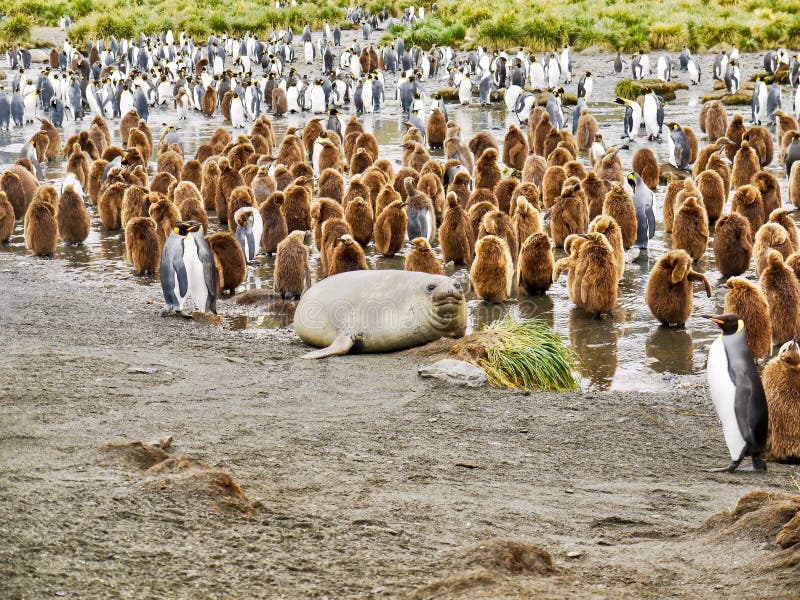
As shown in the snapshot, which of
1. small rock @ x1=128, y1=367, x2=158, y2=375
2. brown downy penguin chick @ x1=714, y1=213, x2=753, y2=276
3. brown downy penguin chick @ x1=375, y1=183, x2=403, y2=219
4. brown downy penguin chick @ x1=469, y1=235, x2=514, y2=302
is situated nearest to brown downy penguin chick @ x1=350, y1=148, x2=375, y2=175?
brown downy penguin chick @ x1=375, y1=183, x2=403, y2=219

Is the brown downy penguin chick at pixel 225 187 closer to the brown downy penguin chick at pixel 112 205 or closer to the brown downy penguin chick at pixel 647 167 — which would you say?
the brown downy penguin chick at pixel 112 205

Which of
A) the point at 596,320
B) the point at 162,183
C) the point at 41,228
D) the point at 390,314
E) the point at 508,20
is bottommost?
the point at 596,320

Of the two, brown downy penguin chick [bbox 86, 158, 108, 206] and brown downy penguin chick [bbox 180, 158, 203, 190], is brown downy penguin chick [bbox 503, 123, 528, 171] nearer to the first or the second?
brown downy penguin chick [bbox 180, 158, 203, 190]

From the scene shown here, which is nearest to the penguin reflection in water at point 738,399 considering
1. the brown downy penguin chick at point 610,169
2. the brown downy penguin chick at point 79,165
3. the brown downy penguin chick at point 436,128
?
the brown downy penguin chick at point 610,169

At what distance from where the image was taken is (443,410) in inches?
243

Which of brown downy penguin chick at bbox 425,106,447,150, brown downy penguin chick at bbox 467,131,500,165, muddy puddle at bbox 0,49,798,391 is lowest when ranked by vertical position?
muddy puddle at bbox 0,49,798,391

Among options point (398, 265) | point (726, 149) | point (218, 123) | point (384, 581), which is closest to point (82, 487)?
point (384, 581)

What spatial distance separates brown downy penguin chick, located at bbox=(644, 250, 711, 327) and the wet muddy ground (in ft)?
0.55

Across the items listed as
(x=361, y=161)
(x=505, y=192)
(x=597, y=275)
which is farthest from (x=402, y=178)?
(x=597, y=275)

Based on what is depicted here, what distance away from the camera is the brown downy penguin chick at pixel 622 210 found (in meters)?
10.9

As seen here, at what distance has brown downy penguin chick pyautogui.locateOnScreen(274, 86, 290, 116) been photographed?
25.9m

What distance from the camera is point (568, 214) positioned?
11172 mm

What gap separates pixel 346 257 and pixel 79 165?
7188 millimetres

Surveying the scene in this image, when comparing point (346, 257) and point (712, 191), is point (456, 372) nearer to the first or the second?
point (346, 257)
